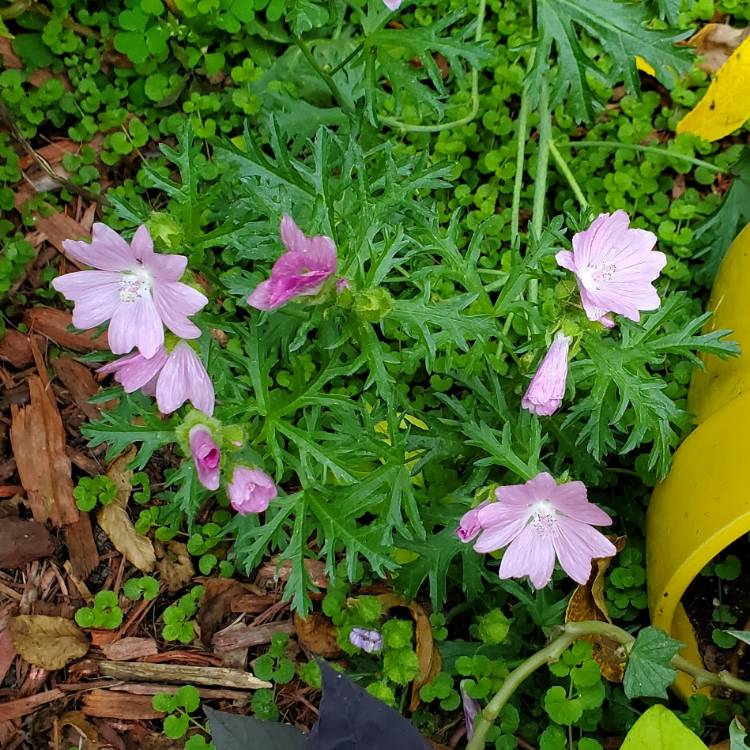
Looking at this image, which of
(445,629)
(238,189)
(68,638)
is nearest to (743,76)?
(238,189)

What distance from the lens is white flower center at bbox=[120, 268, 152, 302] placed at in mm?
1389

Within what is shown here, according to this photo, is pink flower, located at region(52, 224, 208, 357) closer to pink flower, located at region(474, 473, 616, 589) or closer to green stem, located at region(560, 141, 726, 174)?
pink flower, located at region(474, 473, 616, 589)

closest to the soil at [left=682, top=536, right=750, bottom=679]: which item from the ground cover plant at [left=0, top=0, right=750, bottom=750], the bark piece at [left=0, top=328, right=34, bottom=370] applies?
the ground cover plant at [left=0, top=0, right=750, bottom=750]

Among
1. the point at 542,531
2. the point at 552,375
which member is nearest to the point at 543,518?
the point at 542,531

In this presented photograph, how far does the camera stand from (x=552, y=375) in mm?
1482

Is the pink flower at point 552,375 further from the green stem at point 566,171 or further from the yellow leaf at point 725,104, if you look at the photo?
the yellow leaf at point 725,104

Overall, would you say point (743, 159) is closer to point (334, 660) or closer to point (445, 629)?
point (445, 629)

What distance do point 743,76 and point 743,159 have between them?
0.22 meters

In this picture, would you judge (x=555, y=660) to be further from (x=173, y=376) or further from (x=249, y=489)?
(x=173, y=376)

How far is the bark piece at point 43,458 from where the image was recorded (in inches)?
87.4

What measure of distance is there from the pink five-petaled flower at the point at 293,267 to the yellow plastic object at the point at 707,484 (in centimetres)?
90

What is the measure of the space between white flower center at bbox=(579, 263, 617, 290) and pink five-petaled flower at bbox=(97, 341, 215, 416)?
640 millimetres

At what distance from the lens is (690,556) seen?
5.49 ft

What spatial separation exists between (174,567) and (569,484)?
3.85 ft
